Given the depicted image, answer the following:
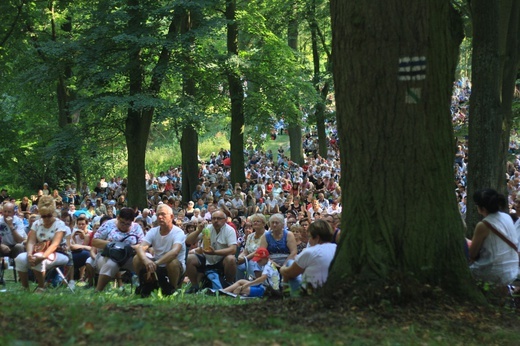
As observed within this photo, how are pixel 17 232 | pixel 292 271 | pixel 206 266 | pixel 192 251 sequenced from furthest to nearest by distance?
pixel 17 232 → pixel 192 251 → pixel 206 266 → pixel 292 271

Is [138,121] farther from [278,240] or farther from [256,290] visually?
[256,290]

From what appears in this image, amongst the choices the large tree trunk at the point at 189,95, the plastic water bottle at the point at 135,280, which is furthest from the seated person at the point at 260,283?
the large tree trunk at the point at 189,95

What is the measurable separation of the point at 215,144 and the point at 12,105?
24.6m

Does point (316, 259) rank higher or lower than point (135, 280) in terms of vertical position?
higher

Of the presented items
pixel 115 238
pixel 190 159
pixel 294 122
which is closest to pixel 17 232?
pixel 115 238

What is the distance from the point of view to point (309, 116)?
38.8 m

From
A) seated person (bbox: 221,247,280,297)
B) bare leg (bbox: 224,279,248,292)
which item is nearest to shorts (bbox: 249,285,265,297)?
seated person (bbox: 221,247,280,297)

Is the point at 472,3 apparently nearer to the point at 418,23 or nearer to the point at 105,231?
the point at 418,23

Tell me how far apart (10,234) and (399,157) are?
29.2 ft

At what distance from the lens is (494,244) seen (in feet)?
27.3

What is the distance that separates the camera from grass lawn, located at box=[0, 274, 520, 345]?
5.95 metres

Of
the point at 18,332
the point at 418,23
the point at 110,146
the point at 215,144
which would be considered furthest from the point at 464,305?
the point at 215,144

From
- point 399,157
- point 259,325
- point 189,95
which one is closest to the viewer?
point 259,325

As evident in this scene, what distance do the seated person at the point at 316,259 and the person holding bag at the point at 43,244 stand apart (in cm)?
416
